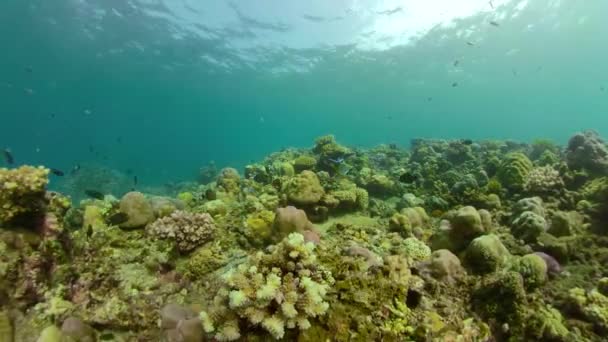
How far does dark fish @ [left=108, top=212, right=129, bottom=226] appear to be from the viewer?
23.1 ft

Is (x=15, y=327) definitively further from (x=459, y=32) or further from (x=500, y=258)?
(x=459, y=32)

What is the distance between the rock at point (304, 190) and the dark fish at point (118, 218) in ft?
12.9

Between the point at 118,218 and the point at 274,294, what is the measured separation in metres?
5.40

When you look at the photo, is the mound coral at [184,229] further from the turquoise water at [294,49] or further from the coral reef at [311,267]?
the turquoise water at [294,49]

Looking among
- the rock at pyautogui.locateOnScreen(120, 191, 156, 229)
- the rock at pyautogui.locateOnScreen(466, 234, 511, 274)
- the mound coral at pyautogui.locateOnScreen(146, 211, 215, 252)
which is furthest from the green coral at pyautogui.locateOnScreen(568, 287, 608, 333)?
the rock at pyautogui.locateOnScreen(120, 191, 156, 229)

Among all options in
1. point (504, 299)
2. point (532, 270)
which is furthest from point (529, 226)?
point (504, 299)

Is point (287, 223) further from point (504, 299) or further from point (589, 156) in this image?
point (589, 156)

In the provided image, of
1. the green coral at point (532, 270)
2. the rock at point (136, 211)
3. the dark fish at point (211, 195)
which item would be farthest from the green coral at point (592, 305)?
the dark fish at point (211, 195)

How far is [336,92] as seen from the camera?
63.8 meters

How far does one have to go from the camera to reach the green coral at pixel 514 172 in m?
9.52

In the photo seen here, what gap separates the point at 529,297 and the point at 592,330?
775 mm

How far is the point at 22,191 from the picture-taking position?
554 cm

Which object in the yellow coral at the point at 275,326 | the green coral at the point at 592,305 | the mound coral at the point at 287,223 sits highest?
the mound coral at the point at 287,223

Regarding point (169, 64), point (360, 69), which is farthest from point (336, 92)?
point (169, 64)
